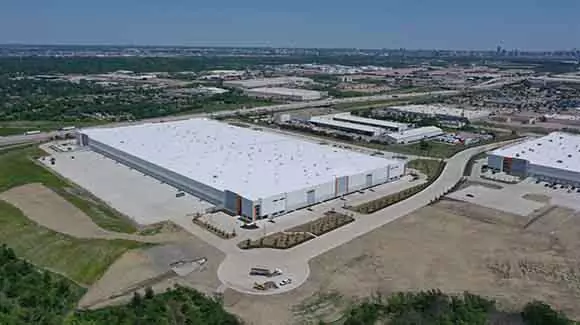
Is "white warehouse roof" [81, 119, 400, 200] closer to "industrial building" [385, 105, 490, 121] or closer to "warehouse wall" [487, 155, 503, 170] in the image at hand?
"warehouse wall" [487, 155, 503, 170]

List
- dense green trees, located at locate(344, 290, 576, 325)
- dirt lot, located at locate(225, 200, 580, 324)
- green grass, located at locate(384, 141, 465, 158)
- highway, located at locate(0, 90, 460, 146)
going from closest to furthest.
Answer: dense green trees, located at locate(344, 290, 576, 325) < dirt lot, located at locate(225, 200, 580, 324) < green grass, located at locate(384, 141, 465, 158) < highway, located at locate(0, 90, 460, 146)

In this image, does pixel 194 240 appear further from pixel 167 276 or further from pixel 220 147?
pixel 220 147

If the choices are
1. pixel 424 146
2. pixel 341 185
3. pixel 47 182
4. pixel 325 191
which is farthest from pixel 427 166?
pixel 47 182

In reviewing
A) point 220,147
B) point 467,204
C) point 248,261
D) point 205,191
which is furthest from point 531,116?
point 248,261

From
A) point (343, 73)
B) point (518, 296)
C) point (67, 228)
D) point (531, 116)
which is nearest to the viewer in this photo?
point (518, 296)

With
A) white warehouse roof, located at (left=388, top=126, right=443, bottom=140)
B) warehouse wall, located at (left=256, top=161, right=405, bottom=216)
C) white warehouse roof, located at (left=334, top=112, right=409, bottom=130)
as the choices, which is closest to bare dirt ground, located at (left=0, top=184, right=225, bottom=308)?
warehouse wall, located at (left=256, top=161, right=405, bottom=216)

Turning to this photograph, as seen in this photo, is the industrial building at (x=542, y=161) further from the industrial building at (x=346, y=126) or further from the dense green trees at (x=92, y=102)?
the dense green trees at (x=92, y=102)

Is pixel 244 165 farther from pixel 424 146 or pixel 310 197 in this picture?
pixel 424 146
